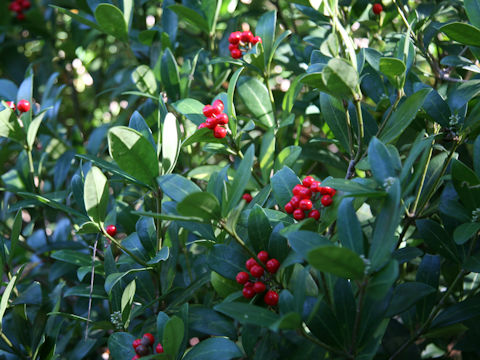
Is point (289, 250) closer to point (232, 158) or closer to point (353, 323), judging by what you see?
point (353, 323)

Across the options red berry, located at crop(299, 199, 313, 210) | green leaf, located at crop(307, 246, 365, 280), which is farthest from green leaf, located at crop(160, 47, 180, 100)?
green leaf, located at crop(307, 246, 365, 280)

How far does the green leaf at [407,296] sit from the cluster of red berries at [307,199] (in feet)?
0.72

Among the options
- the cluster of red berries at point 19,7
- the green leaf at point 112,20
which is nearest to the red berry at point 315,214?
the green leaf at point 112,20

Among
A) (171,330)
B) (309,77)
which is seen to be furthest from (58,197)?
(309,77)

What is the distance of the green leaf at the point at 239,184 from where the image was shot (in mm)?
922

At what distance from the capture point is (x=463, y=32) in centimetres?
110

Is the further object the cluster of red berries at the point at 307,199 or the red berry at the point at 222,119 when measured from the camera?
the red berry at the point at 222,119

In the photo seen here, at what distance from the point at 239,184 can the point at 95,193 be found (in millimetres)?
348

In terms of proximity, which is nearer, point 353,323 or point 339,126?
point 353,323

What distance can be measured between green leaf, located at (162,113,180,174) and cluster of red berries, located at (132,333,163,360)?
351 millimetres

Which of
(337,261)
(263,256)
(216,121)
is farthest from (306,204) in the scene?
(216,121)

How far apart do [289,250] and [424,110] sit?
48 cm

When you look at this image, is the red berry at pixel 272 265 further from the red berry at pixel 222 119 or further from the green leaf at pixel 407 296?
the red berry at pixel 222 119

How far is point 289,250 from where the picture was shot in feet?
3.33
